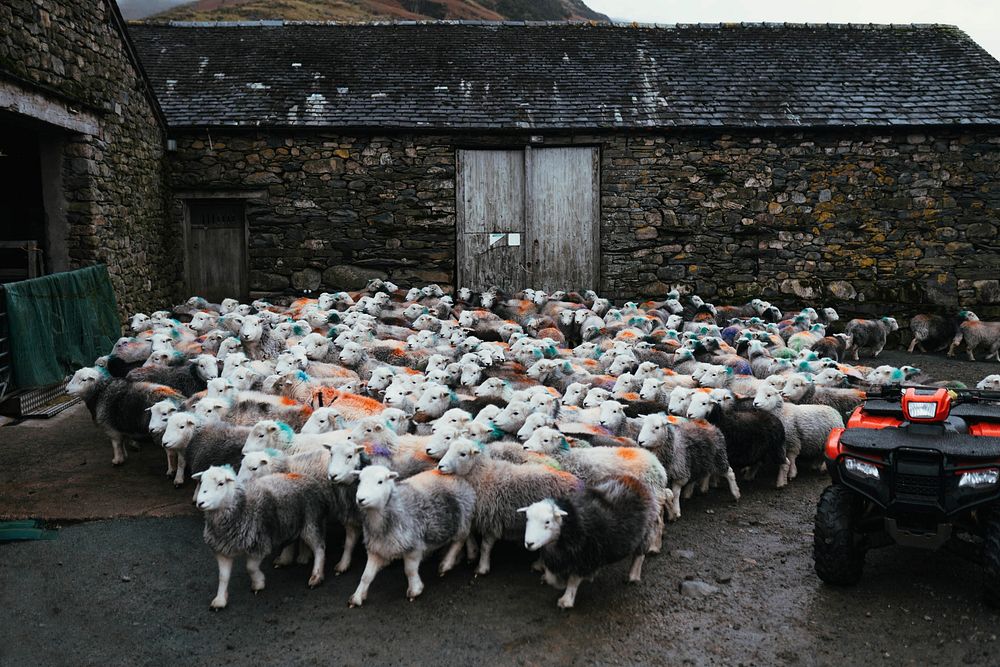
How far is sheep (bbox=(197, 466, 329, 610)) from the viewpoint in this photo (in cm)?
552

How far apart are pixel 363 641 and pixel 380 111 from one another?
12739 mm

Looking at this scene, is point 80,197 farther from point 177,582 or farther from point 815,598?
point 815,598

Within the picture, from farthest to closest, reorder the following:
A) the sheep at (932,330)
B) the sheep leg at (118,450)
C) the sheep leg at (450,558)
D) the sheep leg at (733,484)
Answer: the sheep at (932,330) → the sheep leg at (118,450) → the sheep leg at (733,484) → the sheep leg at (450,558)

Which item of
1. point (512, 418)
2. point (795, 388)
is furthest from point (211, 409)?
point (795, 388)

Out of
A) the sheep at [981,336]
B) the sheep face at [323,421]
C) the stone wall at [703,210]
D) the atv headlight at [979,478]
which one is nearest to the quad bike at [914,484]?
the atv headlight at [979,478]

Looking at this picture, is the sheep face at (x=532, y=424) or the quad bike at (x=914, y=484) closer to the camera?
the quad bike at (x=914, y=484)

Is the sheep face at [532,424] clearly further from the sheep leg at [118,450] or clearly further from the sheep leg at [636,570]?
the sheep leg at [118,450]

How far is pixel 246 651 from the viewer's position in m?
5.06

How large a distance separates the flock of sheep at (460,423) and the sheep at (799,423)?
0.07 ft

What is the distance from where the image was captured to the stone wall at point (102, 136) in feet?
34.3

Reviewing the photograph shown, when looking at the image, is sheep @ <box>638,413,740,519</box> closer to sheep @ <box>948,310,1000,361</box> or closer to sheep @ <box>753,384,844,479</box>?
sheep @ <box>753,384,844,479</box>

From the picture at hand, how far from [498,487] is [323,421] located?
195 centimetres

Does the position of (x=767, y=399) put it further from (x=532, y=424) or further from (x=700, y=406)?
(x=532, y=424)

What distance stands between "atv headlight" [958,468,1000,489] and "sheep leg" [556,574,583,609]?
7.92 ft
